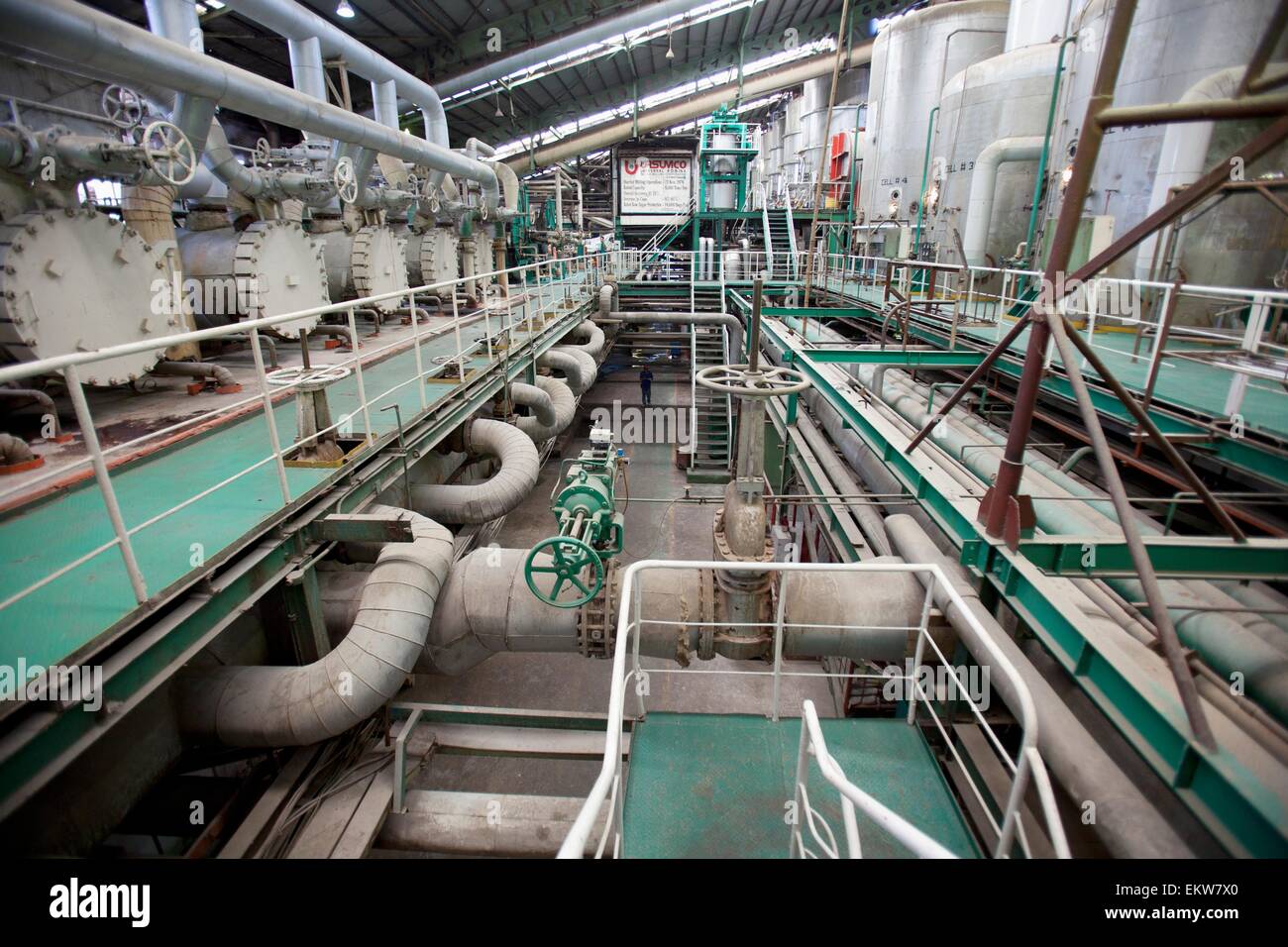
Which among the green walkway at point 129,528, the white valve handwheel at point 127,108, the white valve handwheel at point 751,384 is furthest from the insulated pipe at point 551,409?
the white valve handwheel at point 751,384

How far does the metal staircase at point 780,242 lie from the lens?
19.3 m

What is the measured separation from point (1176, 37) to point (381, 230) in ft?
37.5

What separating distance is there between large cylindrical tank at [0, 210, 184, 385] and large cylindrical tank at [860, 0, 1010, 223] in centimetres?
1838

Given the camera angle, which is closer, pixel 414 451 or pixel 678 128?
pixel 414 451

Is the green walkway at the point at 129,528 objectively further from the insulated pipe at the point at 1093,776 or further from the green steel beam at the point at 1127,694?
the green steel beam at the point at 1127,694

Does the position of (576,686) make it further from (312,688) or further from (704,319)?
(704,319)

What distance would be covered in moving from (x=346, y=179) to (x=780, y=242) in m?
16.4

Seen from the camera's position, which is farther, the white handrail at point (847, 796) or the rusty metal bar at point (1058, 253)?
the rusty metal bar at point (1058, 253)

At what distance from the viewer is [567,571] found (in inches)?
169

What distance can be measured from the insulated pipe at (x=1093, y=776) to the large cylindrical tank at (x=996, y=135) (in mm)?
11798

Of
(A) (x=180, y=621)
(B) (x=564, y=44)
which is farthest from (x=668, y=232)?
(A) (x=180, y=621)
